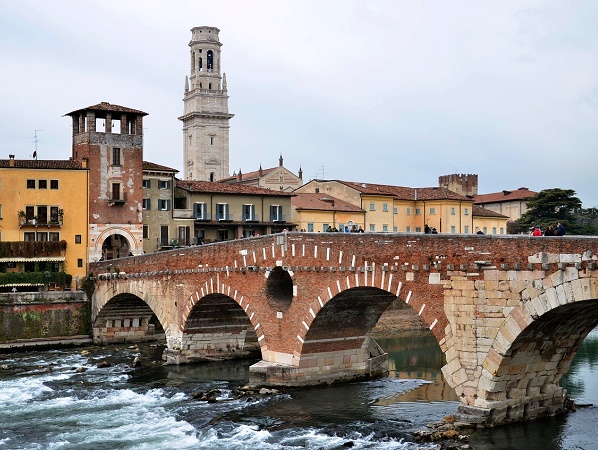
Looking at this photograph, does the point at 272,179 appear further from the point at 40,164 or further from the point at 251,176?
the point at 40,164

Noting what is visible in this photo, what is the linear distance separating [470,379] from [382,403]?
6.18m

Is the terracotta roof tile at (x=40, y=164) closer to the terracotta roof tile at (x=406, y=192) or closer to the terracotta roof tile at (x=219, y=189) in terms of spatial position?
the terracotta roof tile at (x=219, y=189)

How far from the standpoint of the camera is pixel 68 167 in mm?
51000

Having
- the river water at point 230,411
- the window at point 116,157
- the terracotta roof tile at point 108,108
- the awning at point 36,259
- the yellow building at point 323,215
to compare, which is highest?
the terracotta roof tile at point 108,108

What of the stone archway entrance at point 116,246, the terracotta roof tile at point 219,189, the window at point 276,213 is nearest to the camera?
the stone archway entrance at point 116,246

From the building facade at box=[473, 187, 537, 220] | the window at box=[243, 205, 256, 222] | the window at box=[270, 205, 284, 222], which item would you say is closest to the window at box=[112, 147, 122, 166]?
the window at box=[243, 205, 256, 222]

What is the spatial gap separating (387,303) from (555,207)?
36.1 m

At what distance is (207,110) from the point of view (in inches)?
4114

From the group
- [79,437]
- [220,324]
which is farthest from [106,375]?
[79,437]

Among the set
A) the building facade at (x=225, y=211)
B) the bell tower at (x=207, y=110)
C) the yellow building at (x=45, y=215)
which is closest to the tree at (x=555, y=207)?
the building facade at (x=225, y=211)

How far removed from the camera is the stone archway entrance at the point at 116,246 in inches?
2115

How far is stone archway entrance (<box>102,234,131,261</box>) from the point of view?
53719 millimetres

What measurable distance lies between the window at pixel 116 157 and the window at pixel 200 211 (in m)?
7.01

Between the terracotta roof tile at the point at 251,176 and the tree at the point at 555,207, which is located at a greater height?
the terracotta roof tile at the point at 251,176
